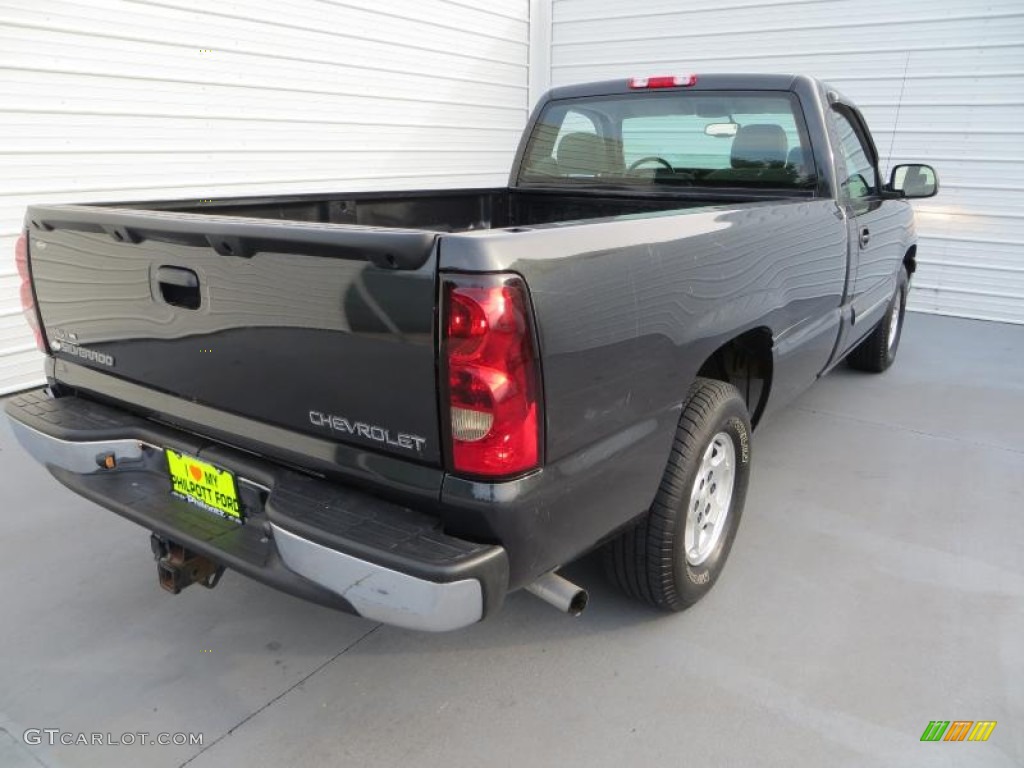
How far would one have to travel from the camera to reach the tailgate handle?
1.90m

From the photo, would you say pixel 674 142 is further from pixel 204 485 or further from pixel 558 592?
pixel 204 485

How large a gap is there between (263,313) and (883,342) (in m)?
4.75

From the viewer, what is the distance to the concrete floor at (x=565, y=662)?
1942mm

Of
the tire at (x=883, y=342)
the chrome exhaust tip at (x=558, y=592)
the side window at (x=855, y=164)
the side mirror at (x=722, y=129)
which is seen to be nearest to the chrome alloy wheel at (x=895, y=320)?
the tire at (x=883, y=342)

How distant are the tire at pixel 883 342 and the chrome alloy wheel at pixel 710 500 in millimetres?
3039

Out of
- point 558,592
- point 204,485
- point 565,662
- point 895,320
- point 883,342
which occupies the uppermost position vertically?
point 204,485

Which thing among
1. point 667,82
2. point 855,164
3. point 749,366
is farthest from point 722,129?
point 749,366

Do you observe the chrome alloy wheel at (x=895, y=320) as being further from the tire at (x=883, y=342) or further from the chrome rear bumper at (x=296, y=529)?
the chrome rear bumper at (x=296, y=529)

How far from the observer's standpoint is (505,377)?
5.05 ft

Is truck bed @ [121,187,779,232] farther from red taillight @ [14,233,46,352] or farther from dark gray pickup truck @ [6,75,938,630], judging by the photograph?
red taillight @ [14,233,46,352]

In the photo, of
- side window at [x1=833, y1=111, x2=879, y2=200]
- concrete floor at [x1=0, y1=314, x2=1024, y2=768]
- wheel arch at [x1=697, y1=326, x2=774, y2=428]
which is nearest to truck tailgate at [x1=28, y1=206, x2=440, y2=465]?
concrete floor at [x1=0, y1=314, x2=1024, y2=768]

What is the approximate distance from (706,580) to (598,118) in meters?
2.45

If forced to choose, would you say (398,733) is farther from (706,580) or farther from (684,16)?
(684,16)

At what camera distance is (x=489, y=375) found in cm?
152
